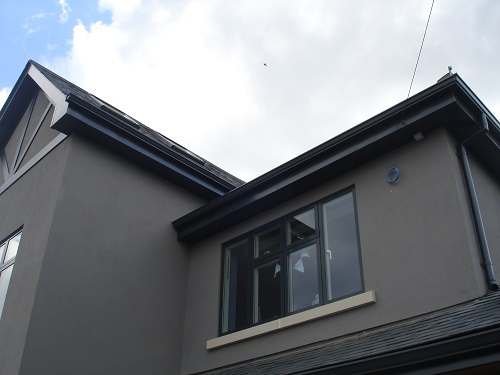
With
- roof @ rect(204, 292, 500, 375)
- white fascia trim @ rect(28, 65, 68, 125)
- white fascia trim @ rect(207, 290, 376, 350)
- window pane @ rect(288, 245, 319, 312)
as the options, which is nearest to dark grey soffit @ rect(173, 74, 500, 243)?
window pane @ rect(288, 245, 319, 312)

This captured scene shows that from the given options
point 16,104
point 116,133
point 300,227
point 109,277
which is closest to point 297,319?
point 300,227

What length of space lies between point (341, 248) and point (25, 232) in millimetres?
5005

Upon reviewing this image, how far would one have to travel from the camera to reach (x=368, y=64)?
8.87 m

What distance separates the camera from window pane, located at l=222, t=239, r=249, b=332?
367 inches

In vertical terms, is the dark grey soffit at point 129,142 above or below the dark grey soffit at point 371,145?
above

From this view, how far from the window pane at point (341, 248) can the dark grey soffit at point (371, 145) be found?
0.48 m

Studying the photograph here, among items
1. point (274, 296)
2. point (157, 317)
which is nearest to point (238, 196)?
point (274, 296)

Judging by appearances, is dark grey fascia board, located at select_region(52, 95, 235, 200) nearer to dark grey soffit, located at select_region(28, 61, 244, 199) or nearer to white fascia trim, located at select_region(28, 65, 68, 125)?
dark grey soffit, located at select_region(28, 61, 244, 199)

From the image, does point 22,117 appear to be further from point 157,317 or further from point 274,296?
point 274,296

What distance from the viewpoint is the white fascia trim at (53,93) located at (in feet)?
31.4

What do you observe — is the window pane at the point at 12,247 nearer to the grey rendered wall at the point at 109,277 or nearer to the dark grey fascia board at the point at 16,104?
the grey rendered wall at the point at 109,277

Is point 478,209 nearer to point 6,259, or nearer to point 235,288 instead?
point 235,288

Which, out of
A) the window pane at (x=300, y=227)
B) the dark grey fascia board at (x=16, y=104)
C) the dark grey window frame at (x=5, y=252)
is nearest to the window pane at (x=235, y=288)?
the window pane at (x=300, y=227)

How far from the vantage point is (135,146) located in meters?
10.2
